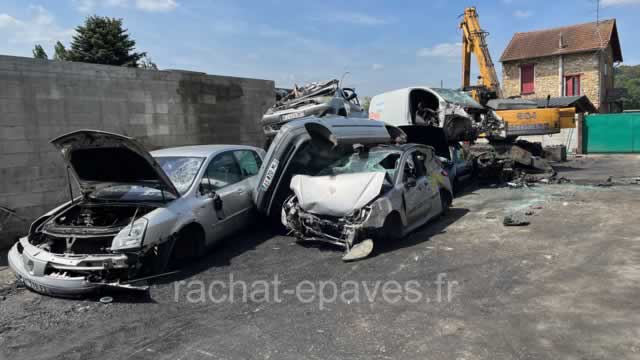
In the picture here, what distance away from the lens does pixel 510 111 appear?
43.9ft

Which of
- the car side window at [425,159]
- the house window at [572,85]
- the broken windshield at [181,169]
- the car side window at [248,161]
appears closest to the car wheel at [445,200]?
the car side window at [425,159]

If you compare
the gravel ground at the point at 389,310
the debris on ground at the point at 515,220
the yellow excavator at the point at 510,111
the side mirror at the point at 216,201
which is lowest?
the gravel ground at the point at 389,310

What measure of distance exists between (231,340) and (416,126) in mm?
8556

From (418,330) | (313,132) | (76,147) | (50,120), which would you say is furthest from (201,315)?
(50,120)

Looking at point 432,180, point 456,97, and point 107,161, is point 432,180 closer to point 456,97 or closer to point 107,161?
point 456,97

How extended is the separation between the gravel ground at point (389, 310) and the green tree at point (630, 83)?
2176 inches

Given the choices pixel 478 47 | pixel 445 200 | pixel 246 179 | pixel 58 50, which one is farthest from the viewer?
pixel 58 50

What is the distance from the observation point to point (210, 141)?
1130 cm

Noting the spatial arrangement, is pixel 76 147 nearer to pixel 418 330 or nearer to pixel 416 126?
pixel 418 330

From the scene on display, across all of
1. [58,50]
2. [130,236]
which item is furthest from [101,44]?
[130,236]

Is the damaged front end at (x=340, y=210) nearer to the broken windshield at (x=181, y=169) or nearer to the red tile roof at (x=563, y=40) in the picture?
the broken windshield at (x=181, y=169)

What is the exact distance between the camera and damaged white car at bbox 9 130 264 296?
4.78m

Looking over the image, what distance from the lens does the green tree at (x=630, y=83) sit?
6578 centimetres

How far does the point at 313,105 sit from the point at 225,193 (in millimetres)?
5045
